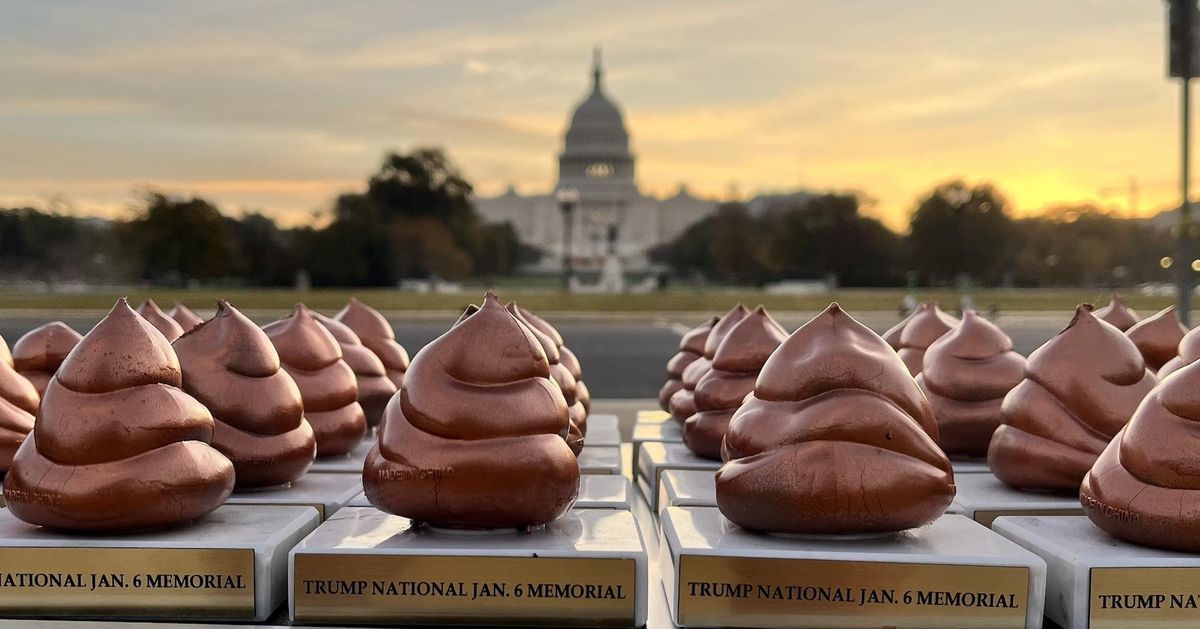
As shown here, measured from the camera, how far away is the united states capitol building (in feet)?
389

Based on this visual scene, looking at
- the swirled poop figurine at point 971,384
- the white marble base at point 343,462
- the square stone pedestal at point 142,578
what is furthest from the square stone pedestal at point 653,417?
the square stone pedestal at point 142,578

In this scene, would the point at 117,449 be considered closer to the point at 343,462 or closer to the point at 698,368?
the point at 343,462

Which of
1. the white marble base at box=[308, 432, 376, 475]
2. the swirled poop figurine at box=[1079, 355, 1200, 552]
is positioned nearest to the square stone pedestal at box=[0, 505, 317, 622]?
the white marble base at box=[308, 432, 376, 475]

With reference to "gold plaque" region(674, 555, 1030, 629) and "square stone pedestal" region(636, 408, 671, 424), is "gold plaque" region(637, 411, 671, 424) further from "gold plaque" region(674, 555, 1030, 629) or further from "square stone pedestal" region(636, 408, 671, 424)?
"gold plaque" region(674, 555, 1030, 629)

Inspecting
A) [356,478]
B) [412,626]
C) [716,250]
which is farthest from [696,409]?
[716,250]

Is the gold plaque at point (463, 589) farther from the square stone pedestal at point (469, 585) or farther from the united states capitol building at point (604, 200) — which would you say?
the united states capitol building at point (604, 200)

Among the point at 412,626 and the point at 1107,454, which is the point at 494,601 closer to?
the point at 412,626

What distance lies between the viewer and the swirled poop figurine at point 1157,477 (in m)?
4.14

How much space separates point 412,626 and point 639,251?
385ft

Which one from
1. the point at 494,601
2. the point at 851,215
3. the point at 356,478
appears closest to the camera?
the point at 494,601

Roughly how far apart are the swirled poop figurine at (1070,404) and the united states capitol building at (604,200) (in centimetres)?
10775

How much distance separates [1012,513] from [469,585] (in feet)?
8.04

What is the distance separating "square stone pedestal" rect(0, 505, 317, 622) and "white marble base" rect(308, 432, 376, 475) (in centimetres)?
176

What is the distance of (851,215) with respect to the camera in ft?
214
